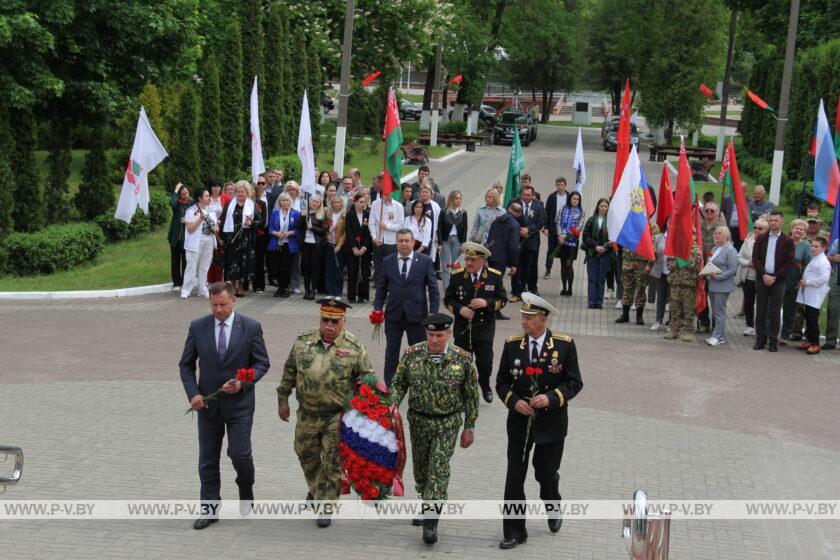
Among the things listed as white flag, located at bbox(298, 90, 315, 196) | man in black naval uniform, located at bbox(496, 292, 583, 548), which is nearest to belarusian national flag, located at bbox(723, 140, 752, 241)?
white flag, located at bbox(298, 90, 315, 196)

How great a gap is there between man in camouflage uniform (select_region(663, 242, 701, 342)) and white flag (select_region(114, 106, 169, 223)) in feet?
27.5

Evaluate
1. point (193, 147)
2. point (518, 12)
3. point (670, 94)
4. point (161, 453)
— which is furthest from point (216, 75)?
point (518, 12)

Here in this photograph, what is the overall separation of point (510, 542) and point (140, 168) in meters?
12.1

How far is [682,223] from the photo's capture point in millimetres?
15516

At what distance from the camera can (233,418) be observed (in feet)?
27.7

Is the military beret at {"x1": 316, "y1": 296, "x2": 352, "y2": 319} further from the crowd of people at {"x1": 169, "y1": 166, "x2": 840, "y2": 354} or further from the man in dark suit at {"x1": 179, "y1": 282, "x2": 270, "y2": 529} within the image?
the crowd of people at {"x1": 169, "y1": 166, "x2": 840, "y2": 354}

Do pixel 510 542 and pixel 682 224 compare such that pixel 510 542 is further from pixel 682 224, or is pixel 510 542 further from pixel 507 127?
pixel 507 127

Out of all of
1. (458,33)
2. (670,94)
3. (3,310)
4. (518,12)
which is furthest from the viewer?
(518,12)

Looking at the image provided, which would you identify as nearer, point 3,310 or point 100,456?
point 100,456

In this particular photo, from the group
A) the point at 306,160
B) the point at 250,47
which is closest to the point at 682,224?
the point at 306,160

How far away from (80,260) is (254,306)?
4437 millimetres

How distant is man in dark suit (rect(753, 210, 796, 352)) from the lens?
49.6 feet

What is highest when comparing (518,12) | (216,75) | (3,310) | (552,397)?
(518,12)

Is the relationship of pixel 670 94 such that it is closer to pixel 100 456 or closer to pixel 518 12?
pixel 518 12
